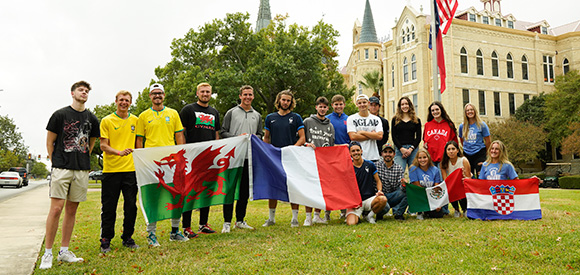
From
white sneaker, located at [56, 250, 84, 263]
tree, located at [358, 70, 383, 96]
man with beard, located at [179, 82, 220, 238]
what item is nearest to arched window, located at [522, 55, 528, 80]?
tree, located at [358, 70, 383, 96]

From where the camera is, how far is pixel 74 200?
213 inches

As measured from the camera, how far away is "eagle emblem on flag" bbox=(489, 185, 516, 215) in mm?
7457

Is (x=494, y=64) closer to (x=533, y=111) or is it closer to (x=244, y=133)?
(x=533, y=111)

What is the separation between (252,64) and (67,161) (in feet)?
63.0

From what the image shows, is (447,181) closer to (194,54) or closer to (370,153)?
(370,153)

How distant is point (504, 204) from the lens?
7469 mm

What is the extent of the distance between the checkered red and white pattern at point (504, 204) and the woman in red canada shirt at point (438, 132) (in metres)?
1.31

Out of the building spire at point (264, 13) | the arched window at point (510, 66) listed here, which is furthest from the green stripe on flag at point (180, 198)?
the building spire at point (264, 13)

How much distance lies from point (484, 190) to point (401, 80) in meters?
39.4

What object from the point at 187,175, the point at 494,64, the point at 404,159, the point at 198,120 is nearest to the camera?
the point at 187,175

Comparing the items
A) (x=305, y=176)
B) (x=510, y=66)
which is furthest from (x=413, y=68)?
(x=305, y=176)

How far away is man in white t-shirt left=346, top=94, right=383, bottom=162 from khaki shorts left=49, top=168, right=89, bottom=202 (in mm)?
4618

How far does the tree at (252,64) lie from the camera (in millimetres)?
23125

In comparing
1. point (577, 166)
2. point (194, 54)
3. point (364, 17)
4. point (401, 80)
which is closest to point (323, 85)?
point (194, 54)
